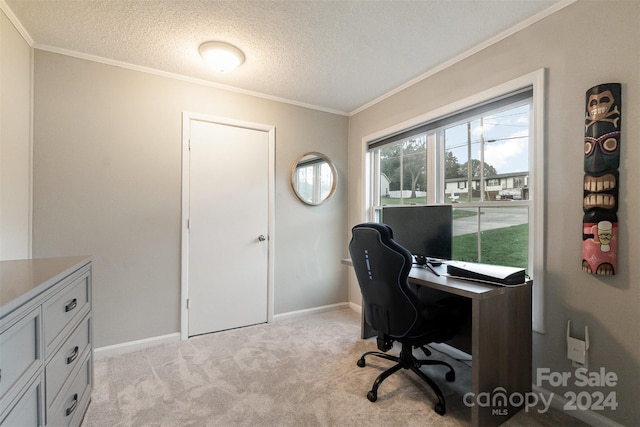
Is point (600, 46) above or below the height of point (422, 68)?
below

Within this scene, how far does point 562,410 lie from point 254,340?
226 centimetres

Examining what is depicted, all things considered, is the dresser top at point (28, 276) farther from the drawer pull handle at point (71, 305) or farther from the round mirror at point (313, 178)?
the round mirror at point (313, 178)

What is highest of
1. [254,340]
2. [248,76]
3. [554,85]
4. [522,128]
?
[248,76]

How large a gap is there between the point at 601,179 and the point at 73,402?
9.65ft

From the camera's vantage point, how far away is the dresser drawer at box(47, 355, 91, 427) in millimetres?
1231

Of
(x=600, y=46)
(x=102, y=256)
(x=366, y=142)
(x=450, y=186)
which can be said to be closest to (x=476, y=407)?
(x=450, y=186)

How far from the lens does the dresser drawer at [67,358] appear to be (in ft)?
3.90

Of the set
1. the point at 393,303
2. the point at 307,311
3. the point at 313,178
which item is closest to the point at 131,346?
the point at 307,311

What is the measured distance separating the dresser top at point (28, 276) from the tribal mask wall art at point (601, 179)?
2.51 m

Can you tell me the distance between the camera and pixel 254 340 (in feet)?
8.74

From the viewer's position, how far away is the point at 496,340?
1.62 meters

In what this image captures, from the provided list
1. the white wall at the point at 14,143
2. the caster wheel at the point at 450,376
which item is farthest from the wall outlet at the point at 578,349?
the white wall at the point at 14,143

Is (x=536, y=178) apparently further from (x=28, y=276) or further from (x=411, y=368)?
(x=28, y=276)

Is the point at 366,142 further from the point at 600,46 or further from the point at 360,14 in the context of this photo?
the point at 600,46
